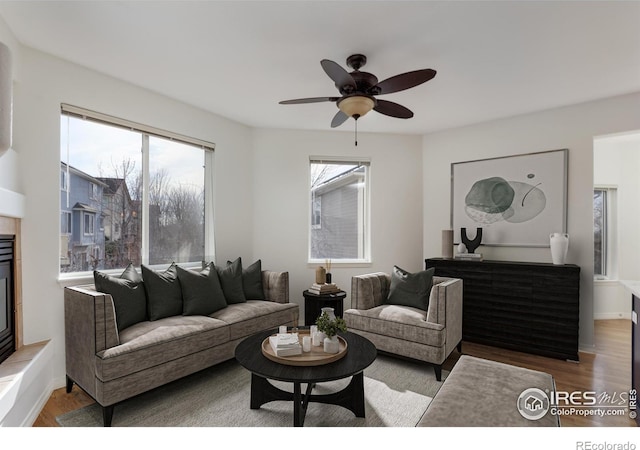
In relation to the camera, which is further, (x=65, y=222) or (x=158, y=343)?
(x=65, y=222)

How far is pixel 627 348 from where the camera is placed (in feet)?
11.9

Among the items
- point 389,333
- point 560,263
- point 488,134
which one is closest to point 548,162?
point 488,134

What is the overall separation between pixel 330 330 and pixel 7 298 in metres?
2.22

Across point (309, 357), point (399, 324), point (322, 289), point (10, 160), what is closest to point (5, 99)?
point (10, 160)

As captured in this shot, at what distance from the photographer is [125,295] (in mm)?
2672

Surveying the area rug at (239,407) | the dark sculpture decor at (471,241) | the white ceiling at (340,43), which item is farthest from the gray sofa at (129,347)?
the dark sculpture decor at (471,241)

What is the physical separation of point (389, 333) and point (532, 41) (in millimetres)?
Answer: 2546

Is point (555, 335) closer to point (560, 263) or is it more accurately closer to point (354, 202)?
point (560, 263)

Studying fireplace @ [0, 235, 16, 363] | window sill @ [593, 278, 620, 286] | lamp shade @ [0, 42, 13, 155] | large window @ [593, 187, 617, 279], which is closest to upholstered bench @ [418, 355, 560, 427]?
lamp shade @ [0, 42, 13, 155]

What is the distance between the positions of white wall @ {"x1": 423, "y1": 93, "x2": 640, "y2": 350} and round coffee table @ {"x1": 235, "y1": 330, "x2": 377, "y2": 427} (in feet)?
8.74

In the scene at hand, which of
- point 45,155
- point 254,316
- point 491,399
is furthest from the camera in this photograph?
point 254,316

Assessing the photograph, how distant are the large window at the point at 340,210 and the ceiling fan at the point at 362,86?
203 cm

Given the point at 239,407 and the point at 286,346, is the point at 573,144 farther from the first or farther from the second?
the point at 239,407

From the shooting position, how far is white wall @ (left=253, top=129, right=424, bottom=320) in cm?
452
